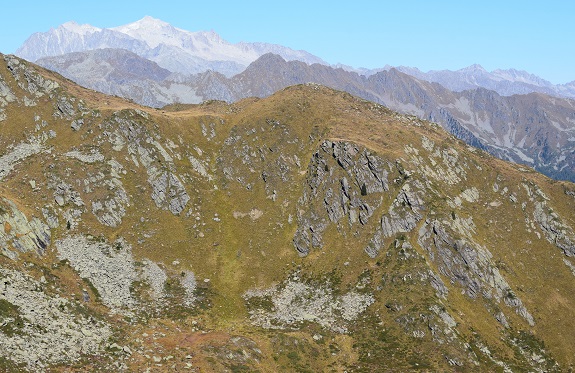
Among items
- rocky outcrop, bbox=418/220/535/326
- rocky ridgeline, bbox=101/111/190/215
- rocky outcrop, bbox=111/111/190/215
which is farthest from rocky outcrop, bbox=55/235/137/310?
rocky outcrop, bbox=418/220/535/326

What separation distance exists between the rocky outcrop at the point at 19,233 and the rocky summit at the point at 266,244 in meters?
0.35

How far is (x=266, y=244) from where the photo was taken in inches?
3733

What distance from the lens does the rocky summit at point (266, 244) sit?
6406 centimetres

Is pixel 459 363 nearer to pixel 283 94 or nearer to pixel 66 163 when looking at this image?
pixel 66 163

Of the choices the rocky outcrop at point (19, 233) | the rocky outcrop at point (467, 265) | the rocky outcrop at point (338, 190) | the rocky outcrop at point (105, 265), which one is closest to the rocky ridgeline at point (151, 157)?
the rocky outcrop at point (105, 265)

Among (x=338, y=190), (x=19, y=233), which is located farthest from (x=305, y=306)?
(x=19, y=233)

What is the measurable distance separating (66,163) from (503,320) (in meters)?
101

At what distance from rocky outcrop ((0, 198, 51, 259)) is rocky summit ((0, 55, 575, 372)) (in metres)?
0.35

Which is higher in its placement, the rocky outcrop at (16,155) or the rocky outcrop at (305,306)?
the rocky outcrop at (16,155)

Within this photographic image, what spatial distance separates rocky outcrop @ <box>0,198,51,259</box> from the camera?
6775 cm

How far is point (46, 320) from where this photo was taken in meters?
53.4

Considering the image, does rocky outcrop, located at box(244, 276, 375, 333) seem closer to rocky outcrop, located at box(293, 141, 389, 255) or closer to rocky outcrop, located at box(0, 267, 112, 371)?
rocky outcrop, located at box(293, 141, 389, 255)

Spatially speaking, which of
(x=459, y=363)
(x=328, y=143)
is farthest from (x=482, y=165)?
(x=459, y=363)

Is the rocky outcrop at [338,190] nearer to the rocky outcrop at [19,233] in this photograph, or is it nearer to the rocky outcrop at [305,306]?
the rocky outcrop at [305,306]
